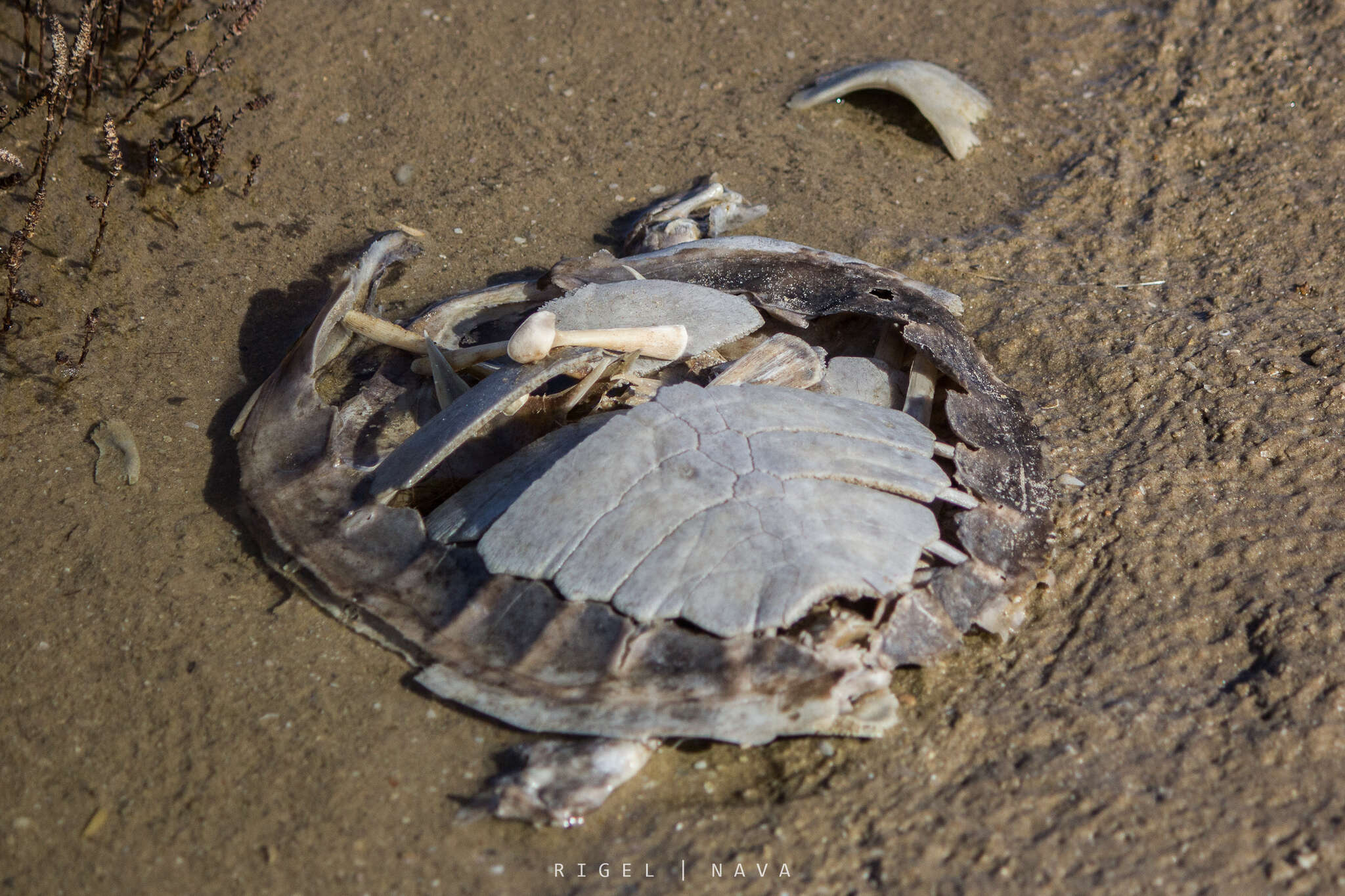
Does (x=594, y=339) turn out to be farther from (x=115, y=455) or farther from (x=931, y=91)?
(x=931, y=91)

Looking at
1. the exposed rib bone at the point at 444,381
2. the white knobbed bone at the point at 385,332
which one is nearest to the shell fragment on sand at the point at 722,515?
the exposed rib bone at the point at 444,381

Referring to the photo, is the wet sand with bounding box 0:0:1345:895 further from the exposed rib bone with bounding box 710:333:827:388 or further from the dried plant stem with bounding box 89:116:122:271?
the exposed rib bone with bounding box 710:333:827:388

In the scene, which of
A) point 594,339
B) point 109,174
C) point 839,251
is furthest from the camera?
point 839,251

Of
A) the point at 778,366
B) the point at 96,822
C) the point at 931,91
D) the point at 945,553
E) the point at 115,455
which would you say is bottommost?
the point at 96,822

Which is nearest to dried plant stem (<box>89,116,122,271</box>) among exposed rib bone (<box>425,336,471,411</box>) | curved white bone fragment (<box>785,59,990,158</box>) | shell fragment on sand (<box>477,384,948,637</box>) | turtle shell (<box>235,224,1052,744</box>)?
turtle shell (<box>235,224,1052,744</box>)

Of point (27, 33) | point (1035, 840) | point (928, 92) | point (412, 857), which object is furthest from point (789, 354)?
point (27, 33)

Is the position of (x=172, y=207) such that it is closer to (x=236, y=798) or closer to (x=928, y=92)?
(x=236, y=798)

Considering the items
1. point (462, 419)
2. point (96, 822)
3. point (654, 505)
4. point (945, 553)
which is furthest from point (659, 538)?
point (96, 822)

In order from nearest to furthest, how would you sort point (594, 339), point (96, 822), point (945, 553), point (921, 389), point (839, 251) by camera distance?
point (96, 822), point (945, 553), point (594, 339), point (921, 389), point (839, 251)

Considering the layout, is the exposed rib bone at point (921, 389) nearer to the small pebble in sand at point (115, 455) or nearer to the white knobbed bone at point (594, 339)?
the white knobbed bone at point (594, 339)
